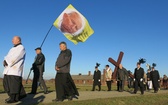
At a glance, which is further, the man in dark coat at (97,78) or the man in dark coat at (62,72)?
the man in dark coat at (97,78)

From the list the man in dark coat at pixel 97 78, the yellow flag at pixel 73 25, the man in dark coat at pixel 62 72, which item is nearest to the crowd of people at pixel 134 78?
the man in dark coat at pixel 97 78

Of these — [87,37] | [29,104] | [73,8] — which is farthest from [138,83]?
[29,104]

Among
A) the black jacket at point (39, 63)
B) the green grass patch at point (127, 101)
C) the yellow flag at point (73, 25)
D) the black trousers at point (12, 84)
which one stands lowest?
the green grass patch at point (127, 101)

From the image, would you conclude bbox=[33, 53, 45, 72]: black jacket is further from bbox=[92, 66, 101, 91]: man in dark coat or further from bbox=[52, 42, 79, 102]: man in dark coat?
bbox=[92, 66, 101, 91]: man in dark coat

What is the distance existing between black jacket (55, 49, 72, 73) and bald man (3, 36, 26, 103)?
1669mm

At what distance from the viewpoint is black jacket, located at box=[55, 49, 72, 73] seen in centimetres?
Result: 1158

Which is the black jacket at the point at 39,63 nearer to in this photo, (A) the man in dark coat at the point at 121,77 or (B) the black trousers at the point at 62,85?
(B) the black trousers at the point at 62,85

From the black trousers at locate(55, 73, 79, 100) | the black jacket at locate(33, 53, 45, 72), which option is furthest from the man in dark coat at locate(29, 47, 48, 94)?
the black trousers at locate(55, 73, 79, 100)

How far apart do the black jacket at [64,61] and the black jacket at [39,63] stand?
2640 millimetres

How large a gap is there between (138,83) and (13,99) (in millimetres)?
10322

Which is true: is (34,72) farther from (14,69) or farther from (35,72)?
(14,69)

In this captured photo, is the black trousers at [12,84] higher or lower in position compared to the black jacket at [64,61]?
lower

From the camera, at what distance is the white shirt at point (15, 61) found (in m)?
10.0

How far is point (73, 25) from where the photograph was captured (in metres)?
15.9
